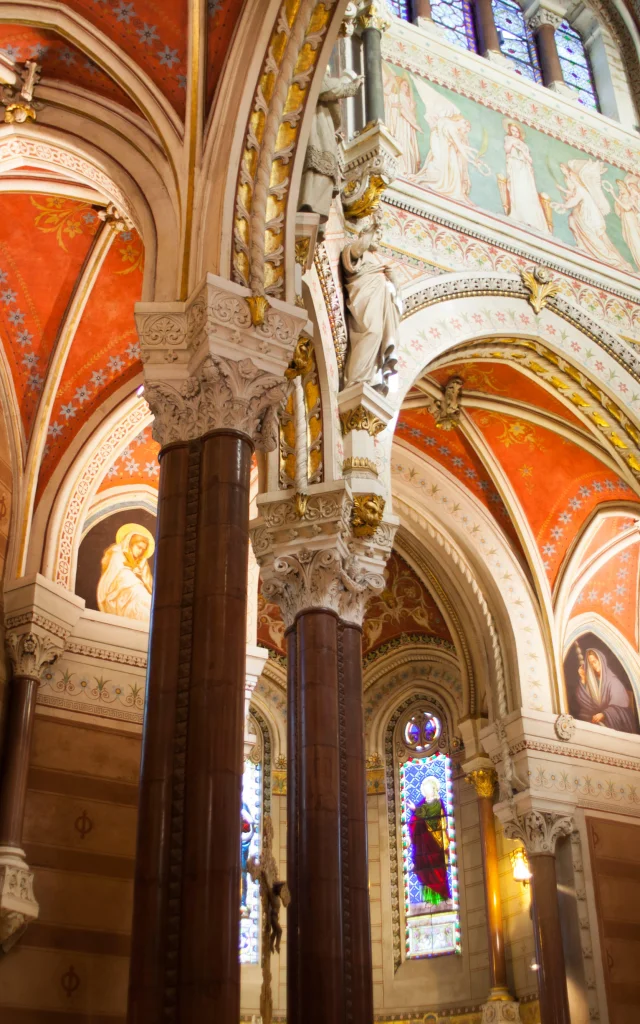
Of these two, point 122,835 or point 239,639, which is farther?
point 122,835

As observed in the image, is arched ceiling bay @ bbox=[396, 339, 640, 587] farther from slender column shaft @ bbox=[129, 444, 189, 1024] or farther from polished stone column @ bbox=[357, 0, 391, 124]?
slender column shaft @ bbox=[129, 444, 189, 1024]

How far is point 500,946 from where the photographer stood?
12828mm

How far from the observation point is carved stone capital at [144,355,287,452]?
6.08 metres

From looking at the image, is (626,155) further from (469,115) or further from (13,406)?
(13,406)

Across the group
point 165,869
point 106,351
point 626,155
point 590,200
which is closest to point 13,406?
point 106,351

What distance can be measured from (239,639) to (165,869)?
3.57 feet

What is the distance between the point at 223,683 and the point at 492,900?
355 inches

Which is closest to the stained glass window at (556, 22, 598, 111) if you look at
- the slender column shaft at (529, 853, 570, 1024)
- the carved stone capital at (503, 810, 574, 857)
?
the carved stone capital at (503, 810, 574, 857)

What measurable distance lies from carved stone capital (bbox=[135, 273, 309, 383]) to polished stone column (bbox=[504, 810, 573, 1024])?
7636 mm

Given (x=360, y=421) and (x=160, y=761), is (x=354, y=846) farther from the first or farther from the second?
(x=360, y=421)

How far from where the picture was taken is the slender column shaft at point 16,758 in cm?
853

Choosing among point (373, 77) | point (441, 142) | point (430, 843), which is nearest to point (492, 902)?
point (430, 843)

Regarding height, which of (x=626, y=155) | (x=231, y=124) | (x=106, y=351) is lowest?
(x=231, y=124)

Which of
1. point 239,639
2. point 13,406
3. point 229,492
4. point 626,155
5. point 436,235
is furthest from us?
point 626,155
